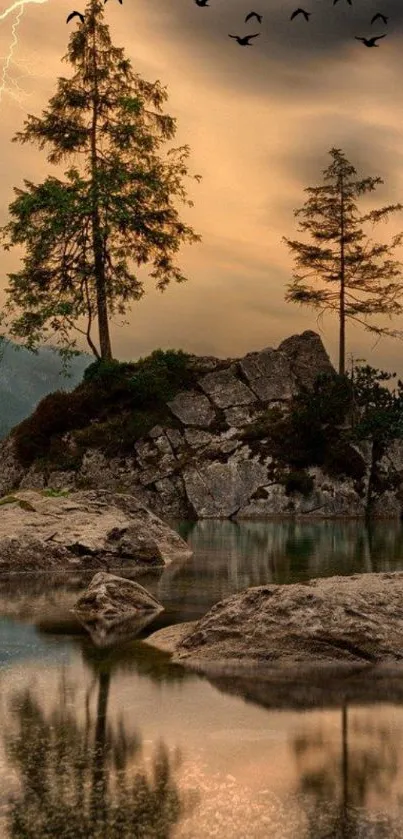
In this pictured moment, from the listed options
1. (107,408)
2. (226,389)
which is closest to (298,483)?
(226,389)

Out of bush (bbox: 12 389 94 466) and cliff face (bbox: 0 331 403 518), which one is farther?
bush (bbox: 12 389 94 466)

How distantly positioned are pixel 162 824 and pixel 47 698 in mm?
2368

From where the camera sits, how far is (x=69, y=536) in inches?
587

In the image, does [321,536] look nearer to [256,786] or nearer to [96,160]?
[256,786]

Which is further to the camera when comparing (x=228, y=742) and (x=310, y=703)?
(x=310, y=703)

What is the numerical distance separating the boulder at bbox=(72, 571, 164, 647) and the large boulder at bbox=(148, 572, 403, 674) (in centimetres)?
113

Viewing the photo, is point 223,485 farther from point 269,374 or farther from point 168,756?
point 168,756

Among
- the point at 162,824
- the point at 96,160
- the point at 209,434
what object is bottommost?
the point at 162,824

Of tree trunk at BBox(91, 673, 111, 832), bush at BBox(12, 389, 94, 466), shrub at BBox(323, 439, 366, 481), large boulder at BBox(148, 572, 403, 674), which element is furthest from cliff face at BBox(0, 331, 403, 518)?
tree trunk at BBox(91, 673, 111, 832)

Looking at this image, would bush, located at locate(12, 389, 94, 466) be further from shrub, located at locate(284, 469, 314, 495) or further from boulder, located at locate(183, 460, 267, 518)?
shrub, located at locate(284, 469, 314, 495)

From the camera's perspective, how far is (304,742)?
5.02m

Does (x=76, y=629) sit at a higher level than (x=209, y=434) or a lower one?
lower

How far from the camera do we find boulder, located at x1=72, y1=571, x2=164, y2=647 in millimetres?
9250

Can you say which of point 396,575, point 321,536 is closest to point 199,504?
point 321,536
